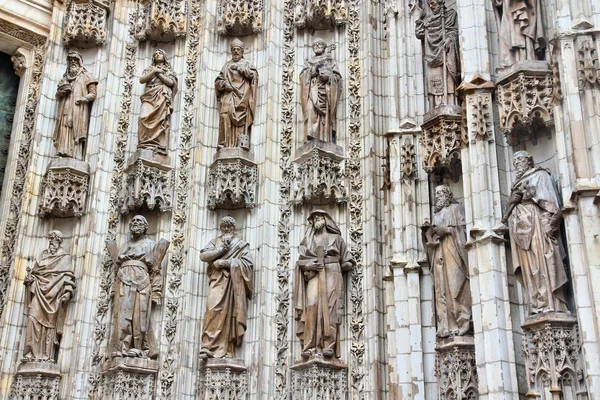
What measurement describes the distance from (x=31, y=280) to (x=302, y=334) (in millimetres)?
4185

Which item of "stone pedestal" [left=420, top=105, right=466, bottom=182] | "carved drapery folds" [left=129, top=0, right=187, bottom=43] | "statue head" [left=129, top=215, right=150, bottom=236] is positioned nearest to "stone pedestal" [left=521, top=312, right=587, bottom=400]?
"stone pedestal" [left=420, top=105, right=466, bottom=182]

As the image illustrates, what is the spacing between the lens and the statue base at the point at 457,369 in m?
10.3

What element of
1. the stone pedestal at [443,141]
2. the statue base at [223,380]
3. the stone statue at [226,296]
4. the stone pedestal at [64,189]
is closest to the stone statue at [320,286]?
the stone statue at [226,296]

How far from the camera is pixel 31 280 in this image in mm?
12734

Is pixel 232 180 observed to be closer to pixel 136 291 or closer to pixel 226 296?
pixel 226 296

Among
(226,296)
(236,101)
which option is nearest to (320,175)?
(236,101)

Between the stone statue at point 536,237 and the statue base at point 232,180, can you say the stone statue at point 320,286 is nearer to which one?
the statue base at point 232,180

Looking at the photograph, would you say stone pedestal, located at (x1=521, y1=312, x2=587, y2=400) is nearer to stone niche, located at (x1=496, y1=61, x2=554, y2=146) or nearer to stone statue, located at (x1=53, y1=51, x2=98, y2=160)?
stone niche, located at (x1=496, y1=61, x2=554, y2=146)

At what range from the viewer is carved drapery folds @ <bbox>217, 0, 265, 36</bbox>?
570 inches

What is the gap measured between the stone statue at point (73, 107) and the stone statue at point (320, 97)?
143 inches

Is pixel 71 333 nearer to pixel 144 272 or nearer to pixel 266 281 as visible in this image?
Result: pixel 144 272

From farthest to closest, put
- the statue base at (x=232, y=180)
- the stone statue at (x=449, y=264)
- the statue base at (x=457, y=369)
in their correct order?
the statue base at (x=232, y=180) < the stone statue at (x=449, y=264) < the statue base at (x=457, y=369)

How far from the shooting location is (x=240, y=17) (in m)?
14.5

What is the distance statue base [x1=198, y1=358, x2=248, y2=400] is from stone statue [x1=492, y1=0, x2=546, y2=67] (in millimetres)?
5608
